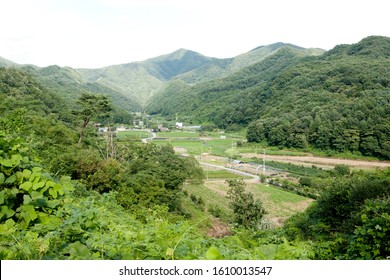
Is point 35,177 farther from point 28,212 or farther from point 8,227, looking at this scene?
point 8,227

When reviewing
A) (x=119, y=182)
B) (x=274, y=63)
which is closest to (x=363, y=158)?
(x=119, y=182)

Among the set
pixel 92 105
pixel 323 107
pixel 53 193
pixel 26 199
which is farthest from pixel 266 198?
pixel 323 107

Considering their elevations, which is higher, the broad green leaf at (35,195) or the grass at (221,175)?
the broad green leaf at (35,195)

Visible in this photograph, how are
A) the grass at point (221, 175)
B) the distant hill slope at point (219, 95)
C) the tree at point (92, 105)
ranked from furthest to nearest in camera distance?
the distant hill slope at point (219, 95) → the grass at point (221, 175) → the tree at point (92, 105)

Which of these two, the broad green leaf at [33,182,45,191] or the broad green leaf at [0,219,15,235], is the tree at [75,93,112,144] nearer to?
the broad green leaf at [33,182,45,191]

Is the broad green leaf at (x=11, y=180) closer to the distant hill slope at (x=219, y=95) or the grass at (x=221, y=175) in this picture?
the grass at (x=221, y=175)

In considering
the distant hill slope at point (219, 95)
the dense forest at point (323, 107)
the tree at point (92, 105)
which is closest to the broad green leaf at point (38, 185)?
the tree at point (92, 105)

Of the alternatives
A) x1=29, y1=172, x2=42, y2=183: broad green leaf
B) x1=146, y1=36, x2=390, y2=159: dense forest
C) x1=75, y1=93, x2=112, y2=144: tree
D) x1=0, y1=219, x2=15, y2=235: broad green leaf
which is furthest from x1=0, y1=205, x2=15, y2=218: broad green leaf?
x1=146, y1=36, x2=390, y2=159: dense forest

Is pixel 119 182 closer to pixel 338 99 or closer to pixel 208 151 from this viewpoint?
pixel 208 151
